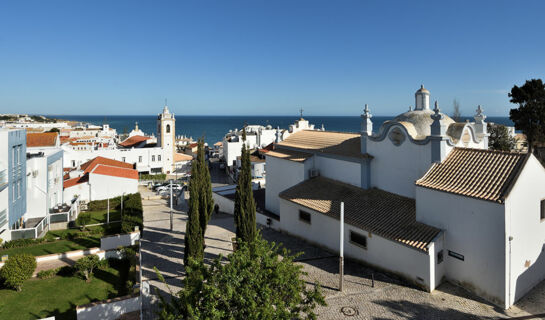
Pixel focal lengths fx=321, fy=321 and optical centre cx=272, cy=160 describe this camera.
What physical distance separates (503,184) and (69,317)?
21.3 meters

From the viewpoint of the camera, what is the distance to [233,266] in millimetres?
9656

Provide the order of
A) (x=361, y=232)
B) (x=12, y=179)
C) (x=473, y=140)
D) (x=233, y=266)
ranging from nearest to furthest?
1. (x=233, y=266)
2. (x=361, y=232)
3. (x=473, y=140)
4. (x=12, y=179)

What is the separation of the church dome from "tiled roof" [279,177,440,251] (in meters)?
4.21

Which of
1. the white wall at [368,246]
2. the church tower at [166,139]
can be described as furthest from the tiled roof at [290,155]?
the church tower at [166,139]

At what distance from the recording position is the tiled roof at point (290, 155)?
88.7ft

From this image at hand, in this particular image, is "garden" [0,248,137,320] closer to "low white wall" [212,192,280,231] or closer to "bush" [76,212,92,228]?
"bush" [76,212,92,228]

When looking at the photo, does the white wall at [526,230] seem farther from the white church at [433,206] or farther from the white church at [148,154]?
the white church at [148,154]

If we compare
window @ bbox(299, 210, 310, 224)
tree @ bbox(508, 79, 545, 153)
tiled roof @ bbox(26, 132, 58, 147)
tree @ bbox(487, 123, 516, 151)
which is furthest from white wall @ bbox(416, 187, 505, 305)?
tiled roof @ bbox(26, 132, 58, 147)

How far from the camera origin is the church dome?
20031 millimetres

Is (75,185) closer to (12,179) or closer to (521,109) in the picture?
(12,179)

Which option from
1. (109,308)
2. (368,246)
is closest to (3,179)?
(109,308)

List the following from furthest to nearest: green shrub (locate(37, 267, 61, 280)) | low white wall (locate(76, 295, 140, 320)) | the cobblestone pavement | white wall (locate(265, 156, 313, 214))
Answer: white wall (locate(265, 156, 313, 214)) < green shrub (locate(37, 267, 61, 280)) < low white wall (locate(76, 295, 140, 320)) < the cobblestone pavement

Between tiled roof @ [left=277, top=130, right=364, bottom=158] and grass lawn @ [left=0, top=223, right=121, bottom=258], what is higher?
→ tiled roof @ [left=277, top=130, right=364, bottom=158]

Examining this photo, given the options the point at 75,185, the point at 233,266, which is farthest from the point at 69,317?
the point at 75,185
